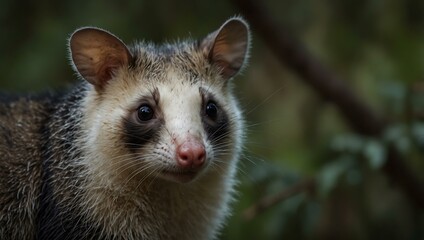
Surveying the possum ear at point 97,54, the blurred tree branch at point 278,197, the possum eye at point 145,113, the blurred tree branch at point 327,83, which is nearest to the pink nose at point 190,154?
the possum eye at point 145,113

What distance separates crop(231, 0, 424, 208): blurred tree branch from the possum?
1.72m

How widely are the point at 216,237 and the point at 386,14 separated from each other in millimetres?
3236

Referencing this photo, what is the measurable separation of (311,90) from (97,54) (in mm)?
3447

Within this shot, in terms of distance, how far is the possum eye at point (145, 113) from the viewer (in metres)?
5.14

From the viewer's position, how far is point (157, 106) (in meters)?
5.13

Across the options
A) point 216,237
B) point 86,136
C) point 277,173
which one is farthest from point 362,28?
point 86,136

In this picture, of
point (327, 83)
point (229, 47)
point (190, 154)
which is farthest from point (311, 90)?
point (190, 154)

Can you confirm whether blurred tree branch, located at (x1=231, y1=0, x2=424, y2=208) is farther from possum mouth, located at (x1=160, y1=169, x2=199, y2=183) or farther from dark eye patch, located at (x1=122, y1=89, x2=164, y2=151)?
possum mouth, located at (x1=160, y1=169, x2=199, y2=183)

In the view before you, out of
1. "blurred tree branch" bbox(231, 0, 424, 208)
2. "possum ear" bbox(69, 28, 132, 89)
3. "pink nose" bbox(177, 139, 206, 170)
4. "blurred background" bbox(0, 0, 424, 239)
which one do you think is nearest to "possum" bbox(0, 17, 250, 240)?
"possum ear" bbox(69, 28, 132, 89)

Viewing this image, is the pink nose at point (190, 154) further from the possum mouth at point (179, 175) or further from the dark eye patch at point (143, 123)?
the dark eye patch at point (143, 123)

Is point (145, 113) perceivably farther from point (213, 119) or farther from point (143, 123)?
point (213, 119)

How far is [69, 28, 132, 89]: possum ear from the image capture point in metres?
5.24

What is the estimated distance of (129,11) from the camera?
8.60 m

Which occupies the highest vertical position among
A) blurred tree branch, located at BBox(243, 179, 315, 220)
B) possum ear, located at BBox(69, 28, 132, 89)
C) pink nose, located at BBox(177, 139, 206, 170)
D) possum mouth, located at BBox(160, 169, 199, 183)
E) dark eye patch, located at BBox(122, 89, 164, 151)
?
possum ear, located at BBox(69, 28, 132, 89)
